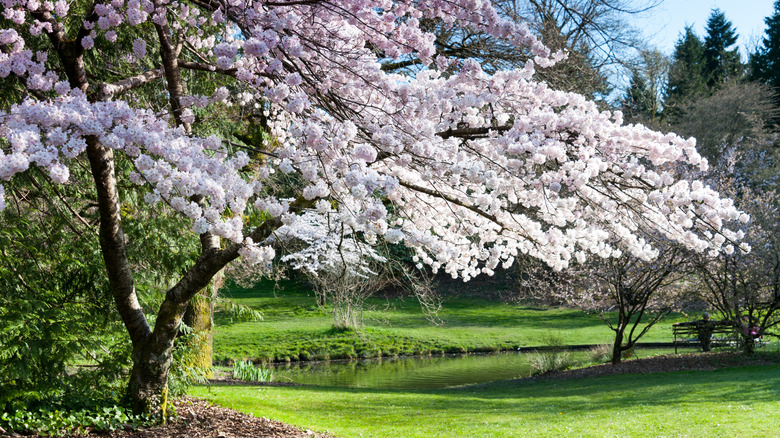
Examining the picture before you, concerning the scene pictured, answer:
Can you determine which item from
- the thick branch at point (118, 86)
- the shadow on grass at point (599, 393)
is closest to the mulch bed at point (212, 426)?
the shadow on grass at point (599, 393)

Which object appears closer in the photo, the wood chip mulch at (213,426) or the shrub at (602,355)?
the wood chip mulch at (213,426)

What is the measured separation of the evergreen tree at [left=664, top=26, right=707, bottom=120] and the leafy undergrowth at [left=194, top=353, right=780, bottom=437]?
2099 cm

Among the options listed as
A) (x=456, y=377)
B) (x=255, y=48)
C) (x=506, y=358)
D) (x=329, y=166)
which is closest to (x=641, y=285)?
(x=456, y=377)

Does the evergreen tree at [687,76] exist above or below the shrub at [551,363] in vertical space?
above

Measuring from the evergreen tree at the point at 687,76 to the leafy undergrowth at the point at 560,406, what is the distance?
68.9 ft

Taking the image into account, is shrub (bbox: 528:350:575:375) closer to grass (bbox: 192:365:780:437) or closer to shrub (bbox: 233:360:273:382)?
grass (bbox: 192:365:780:437)

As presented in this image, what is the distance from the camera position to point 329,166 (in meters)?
4.40

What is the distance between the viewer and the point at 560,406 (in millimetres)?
9086

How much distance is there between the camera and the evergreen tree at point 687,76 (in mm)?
31188

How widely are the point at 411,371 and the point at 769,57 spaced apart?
27793 millimetres

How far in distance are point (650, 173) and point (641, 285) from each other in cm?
837

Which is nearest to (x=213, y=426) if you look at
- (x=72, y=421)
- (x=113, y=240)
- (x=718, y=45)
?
(x=72, y=421)

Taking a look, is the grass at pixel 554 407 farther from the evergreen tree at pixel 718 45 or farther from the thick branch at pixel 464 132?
the evergreen tree at pixel 718 45

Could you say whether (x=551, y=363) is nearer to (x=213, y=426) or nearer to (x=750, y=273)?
(x=750, y=273)
